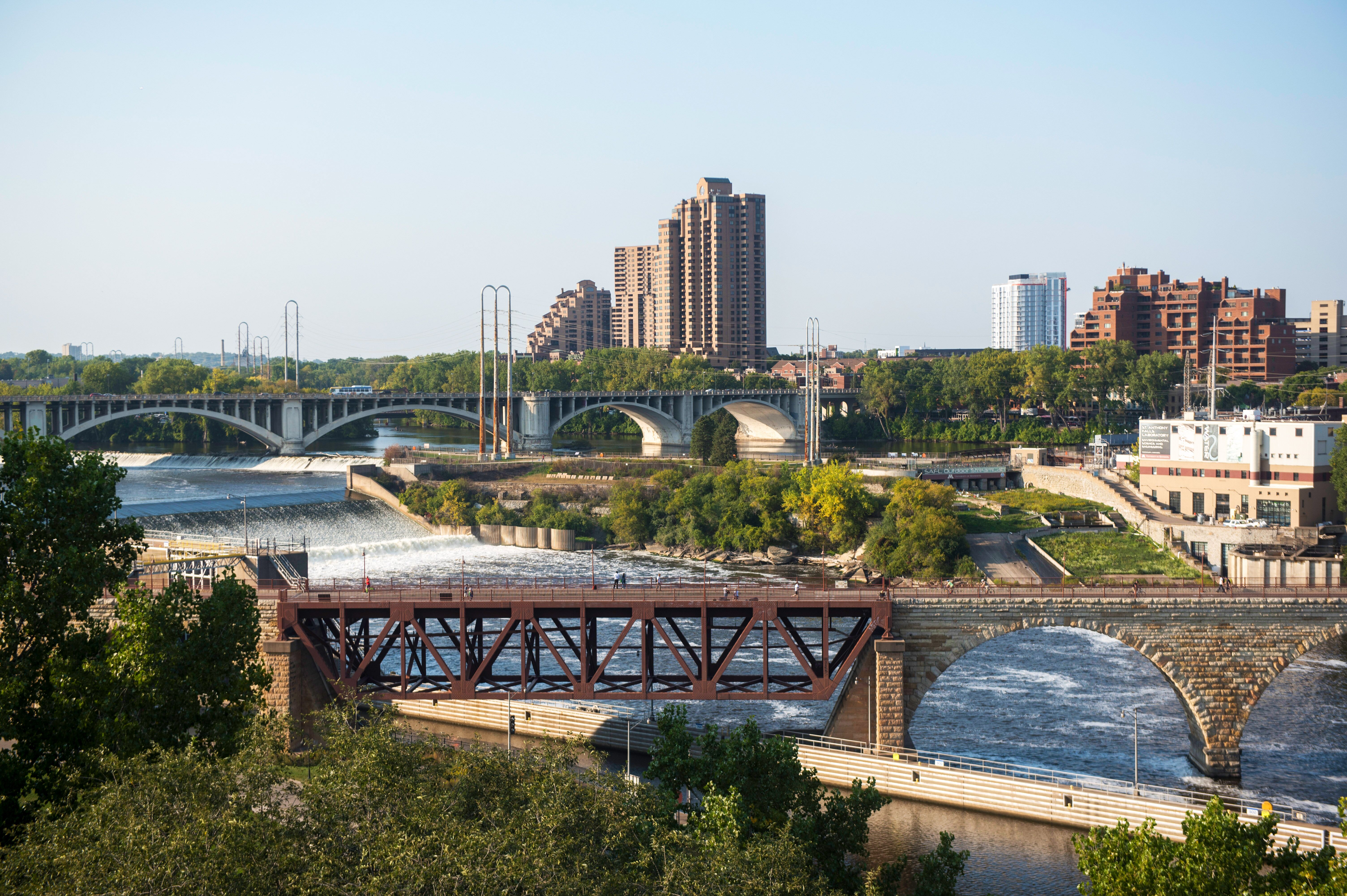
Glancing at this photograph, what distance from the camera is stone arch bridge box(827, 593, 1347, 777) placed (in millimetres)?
34719

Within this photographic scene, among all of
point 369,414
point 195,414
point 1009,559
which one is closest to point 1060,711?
point 1009,559

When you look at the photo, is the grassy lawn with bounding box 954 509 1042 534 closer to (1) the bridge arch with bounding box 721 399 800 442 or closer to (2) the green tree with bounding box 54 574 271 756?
(2) the green tree with bounding box 54 574 271 756

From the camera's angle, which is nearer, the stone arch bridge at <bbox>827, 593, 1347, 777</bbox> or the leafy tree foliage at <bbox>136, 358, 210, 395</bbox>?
the stone arch bridge at <bbox>827, 593, 1347, 777</bbox>

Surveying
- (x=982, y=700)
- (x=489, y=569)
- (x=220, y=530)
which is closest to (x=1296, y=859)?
(x=982, y=700)

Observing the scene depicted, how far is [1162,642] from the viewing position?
3503cm

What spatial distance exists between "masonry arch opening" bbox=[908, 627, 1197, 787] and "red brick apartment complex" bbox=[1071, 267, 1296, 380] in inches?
4072

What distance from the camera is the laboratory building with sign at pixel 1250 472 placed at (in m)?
62.2

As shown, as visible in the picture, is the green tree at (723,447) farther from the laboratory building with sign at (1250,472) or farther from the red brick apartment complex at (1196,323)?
the red brick apartment complex at (1196,323)

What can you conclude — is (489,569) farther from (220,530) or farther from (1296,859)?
(1296,859)

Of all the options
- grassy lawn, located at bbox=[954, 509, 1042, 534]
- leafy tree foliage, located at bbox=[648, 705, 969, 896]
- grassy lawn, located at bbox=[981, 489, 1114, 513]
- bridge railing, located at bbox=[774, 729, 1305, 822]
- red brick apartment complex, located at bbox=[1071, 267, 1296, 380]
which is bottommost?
bridge railing, located at bbox=[774, 729, 1305, 822]

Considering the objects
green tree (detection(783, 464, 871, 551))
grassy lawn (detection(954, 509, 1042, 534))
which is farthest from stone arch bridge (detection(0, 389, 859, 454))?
grassy lawn (detection(954, 509, 1042, 534))

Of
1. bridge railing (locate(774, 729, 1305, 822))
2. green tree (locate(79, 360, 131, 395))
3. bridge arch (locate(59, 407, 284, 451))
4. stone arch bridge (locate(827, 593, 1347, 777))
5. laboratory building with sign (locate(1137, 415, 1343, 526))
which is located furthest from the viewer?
green tree (locate(79, 360, 131, 395))

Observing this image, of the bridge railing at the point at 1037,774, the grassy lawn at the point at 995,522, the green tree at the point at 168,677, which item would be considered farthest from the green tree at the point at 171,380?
the bridge railing at the point at 1037,774

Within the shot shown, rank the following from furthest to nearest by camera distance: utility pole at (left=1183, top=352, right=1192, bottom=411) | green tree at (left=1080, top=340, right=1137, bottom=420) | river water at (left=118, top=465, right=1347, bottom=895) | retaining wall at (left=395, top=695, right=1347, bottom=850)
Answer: green tree at (left=1080, top=340, right=1137, bottom=420), utility pole at (left=1183, top=352, right=1192, bottom=411), river water at (left=118, top=465, right=1347, bottom=895), retaining wall at (left=395, top=695, right=1347, bottom=850)
